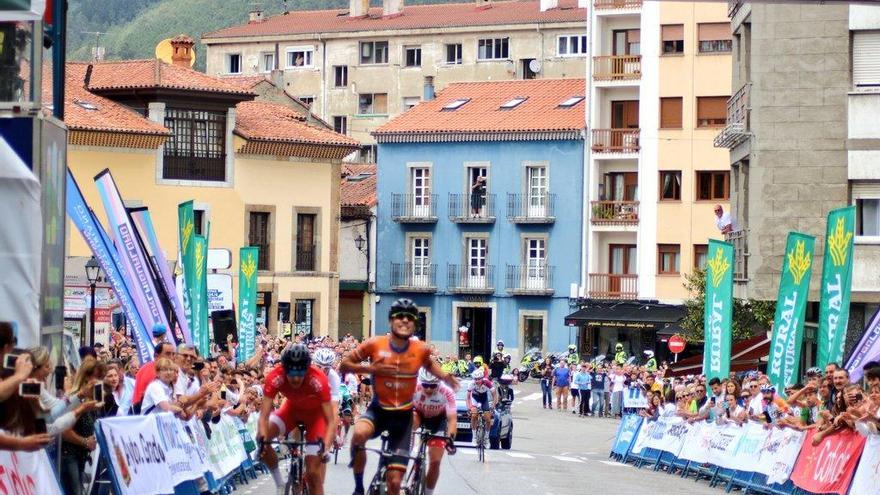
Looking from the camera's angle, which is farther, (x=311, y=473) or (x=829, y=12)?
(x=829, y=12)

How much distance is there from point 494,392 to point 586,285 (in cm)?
3422

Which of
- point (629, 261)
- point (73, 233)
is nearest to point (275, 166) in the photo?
point (73, 233)

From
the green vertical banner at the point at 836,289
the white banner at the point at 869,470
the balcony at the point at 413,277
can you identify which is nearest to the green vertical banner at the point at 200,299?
the green vertical banner at the point at 836,289

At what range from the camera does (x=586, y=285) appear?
249 feet

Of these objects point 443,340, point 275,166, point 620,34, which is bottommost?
point 443,340

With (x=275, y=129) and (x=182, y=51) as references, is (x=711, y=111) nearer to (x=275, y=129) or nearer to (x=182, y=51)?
(x=275, y=129)

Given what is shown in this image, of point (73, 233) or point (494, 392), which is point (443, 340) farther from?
point (494, 392)

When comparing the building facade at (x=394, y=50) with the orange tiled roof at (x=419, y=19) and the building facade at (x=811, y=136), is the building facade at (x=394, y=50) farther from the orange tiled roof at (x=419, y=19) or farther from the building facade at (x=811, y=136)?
the building facade at (x=811, y=136)

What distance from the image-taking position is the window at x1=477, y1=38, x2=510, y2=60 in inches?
3809

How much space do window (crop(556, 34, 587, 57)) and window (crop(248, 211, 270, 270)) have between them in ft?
90.6

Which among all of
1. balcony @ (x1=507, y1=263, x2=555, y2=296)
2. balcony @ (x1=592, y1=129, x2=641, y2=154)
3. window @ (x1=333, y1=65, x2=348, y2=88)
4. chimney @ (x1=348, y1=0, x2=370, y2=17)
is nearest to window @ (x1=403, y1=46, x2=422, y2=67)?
window @ (x1=333, y1=65, x2=348, y2=88)

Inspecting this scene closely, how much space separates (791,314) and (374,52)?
70.8 metres

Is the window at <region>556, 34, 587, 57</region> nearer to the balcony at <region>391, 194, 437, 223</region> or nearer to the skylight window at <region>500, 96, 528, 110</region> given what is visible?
the skylight window at <region>500, 96, 528, 110</region>

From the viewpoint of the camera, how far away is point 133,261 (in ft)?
86.4
